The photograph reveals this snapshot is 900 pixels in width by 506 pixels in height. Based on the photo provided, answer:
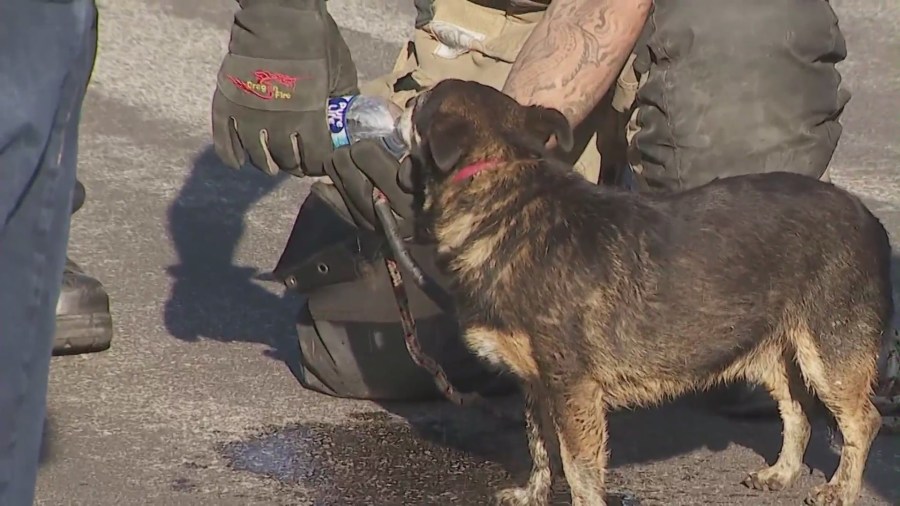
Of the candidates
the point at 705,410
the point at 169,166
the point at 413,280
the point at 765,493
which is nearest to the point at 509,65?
the point at 413,280

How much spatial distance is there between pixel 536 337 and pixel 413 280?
2.63 ft

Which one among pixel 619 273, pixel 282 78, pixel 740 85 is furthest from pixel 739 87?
pixel 282 78

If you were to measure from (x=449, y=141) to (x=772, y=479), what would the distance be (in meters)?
1.34

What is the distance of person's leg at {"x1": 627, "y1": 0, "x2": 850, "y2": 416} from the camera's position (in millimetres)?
3996

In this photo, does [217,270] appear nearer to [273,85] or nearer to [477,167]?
[273,85]

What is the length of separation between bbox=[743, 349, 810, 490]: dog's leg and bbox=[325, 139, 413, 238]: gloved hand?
1.07 m

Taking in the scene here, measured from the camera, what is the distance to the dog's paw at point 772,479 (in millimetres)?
3963

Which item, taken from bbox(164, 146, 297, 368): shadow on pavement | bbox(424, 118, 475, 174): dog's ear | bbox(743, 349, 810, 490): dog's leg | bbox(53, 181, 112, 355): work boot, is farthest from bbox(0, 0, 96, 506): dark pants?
bbox(164, 146, 297, 368): shadow on pavement

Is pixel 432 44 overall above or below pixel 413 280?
above

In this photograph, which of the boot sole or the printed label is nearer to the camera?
the printed label

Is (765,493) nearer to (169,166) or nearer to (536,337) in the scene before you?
(536,337)

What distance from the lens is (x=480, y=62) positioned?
4746 millimetres

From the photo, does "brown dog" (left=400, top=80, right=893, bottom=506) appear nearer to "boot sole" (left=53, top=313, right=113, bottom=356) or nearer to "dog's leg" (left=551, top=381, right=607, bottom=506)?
"dog's leg" (left=551, top=381, right=607, bottom=506)

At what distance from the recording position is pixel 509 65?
185 inches
